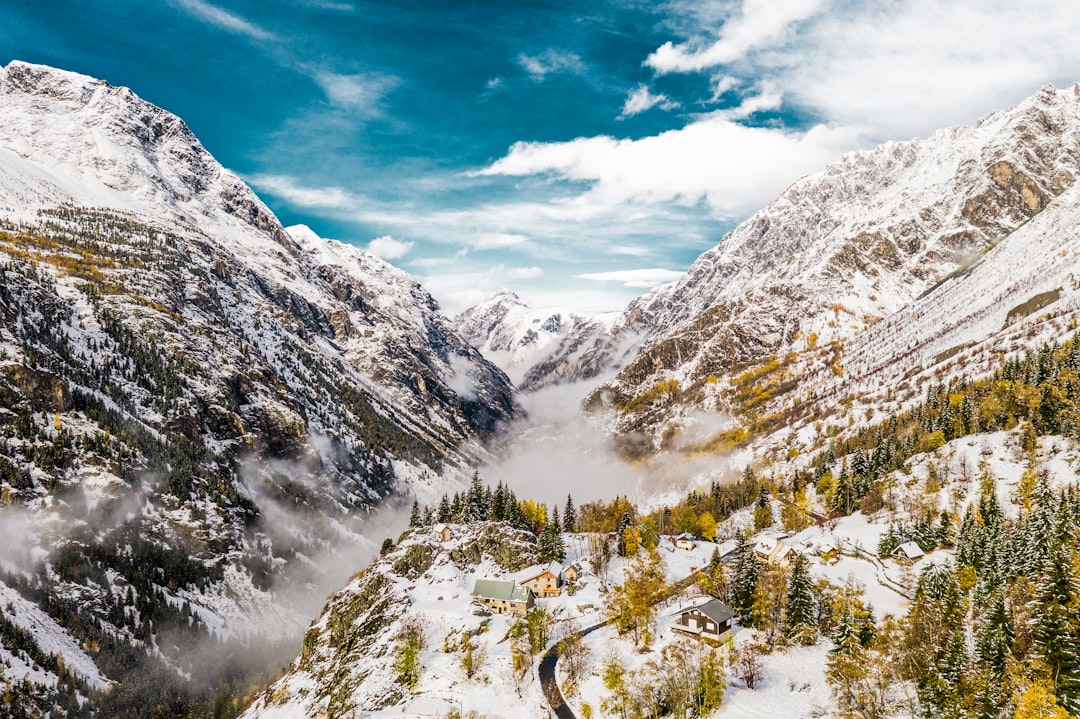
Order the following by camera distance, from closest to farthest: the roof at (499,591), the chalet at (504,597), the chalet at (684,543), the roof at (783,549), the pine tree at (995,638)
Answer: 1. the pine tree at (995,638)
2. the chalet at (504,597)
3. the roof at (499,591)
4. the roof at (783,549)
5. the chalet at (684,543)

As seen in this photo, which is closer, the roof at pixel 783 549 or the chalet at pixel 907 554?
the chalet at pixel 907 554

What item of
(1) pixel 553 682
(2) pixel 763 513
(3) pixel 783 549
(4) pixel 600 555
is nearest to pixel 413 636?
(1) pixel 553 682

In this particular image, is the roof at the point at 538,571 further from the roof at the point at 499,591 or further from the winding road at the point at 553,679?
the winding road at the point at 553,679

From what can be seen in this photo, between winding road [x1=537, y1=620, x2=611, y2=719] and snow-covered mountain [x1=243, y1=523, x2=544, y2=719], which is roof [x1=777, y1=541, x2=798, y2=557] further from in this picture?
snow-covered mountain [x1=243, y1=523, x2=544, y2=719]

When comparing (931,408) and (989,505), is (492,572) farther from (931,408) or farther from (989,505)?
(931,408)

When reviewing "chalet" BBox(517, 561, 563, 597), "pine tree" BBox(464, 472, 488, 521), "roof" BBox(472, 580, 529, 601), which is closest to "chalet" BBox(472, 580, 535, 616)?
→ "roof" BBox(472, 580, 529, 601)

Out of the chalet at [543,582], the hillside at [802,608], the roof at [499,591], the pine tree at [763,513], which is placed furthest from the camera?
the pine tree at [763,513]

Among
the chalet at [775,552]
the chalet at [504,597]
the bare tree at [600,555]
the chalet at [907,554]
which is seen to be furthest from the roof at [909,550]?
the chalet at [504,597]

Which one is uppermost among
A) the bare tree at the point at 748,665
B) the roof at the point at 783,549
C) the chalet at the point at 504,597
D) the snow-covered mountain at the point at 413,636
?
the roof at the point at 783,549
